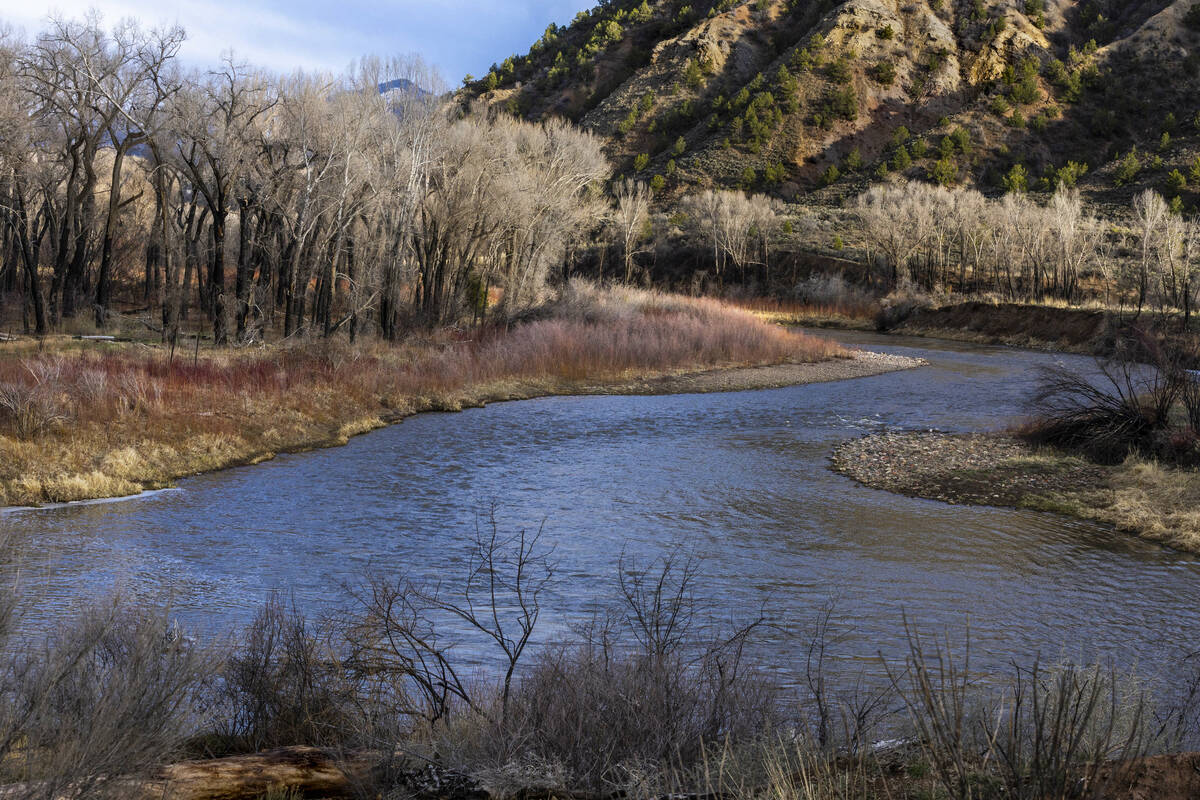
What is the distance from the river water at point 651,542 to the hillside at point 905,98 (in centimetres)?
7011

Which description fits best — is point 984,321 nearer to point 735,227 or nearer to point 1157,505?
point 735,227

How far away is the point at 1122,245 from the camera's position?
63656mm

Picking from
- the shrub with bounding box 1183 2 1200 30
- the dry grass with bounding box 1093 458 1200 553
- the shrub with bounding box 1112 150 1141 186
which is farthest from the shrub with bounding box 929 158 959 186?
the dry grass with bounding box 1093 458 1200 553

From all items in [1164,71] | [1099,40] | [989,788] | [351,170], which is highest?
[1099,40]

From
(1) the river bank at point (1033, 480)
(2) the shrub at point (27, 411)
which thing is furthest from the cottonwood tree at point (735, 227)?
(2) the shrub at point (27, 411)

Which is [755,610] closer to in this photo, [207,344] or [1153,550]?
[1153,550]

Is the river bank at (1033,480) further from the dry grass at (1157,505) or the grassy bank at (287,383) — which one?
the grassy bank at (287,383)

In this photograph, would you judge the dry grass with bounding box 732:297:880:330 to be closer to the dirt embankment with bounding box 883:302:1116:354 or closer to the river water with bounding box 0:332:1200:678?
the dirt embankment with bounding box 883:302:1116:354

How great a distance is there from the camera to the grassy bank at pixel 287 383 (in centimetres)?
1634

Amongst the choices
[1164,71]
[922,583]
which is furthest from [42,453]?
[1164,71]

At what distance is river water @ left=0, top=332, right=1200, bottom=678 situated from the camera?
9.80 metres

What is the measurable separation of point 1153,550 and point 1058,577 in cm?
235

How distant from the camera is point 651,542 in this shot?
1318 centimetres

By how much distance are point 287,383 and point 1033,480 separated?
1611 centimetres
